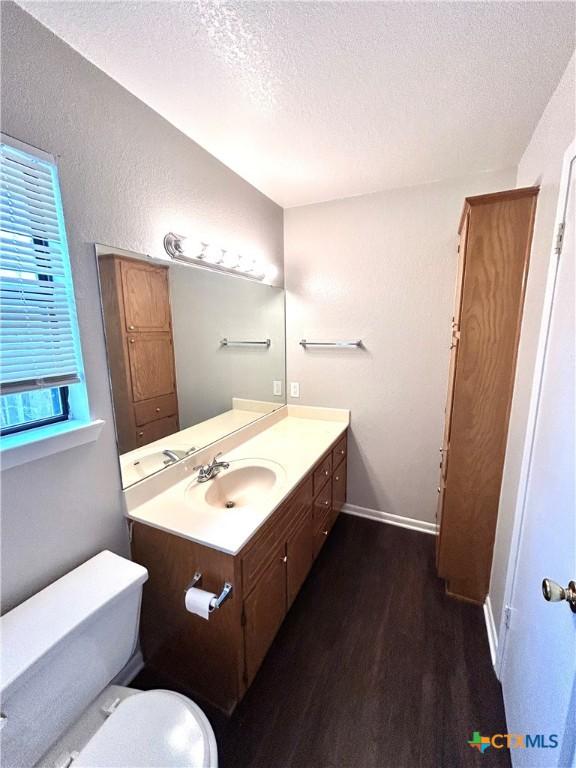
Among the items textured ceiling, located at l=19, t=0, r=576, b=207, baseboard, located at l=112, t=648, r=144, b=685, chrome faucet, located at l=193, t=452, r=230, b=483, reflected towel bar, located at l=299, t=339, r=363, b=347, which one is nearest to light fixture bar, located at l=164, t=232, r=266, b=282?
textured ceiling, located at l=19, t=0, r=576, b=207

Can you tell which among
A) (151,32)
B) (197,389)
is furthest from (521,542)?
(151,32)

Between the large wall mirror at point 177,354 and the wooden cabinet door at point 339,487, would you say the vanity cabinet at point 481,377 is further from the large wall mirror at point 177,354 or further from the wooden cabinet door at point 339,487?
the large wall mirror at point 177,354

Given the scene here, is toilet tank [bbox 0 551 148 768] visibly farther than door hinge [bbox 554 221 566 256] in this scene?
No

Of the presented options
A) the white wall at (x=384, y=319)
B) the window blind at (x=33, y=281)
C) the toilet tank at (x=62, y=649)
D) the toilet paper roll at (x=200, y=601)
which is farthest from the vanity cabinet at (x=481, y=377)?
the window blind at (x=33, y=281)

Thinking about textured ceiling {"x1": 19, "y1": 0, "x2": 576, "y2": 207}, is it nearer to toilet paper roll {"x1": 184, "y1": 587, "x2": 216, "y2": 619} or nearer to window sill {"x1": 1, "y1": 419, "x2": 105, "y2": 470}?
window sill {"x1": 1, "y1": 419, "x2": 105, "y2": 470}

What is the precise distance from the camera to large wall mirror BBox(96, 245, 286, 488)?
1.21 metres

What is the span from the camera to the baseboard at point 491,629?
4.64 ft

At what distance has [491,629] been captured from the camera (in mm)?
1516

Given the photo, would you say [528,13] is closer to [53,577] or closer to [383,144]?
[383,144]

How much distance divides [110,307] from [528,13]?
159cm

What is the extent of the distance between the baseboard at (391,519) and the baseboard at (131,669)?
1.62m

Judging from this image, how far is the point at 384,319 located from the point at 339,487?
126 centimetres

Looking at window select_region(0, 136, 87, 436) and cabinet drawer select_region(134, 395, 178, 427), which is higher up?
window select_region(0, 136, 87, 436)

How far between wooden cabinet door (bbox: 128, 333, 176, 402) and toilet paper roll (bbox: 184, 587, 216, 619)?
0.77 metres
